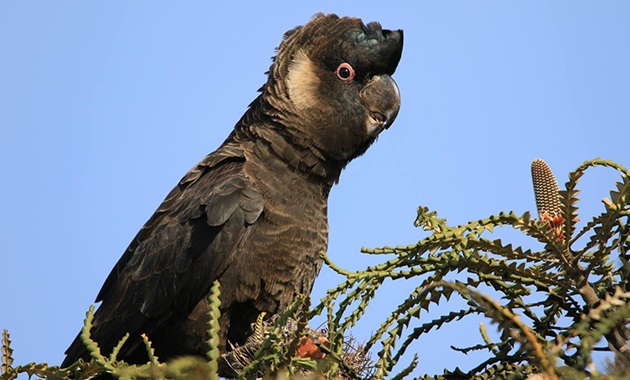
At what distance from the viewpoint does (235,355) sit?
3762 millimetres

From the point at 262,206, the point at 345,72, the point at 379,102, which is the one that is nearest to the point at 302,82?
the point at 345,72

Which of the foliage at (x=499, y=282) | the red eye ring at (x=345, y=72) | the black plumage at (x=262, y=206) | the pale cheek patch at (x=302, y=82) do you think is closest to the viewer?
the foliage at (x=499, y=282)

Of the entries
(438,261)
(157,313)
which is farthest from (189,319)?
(438,261)

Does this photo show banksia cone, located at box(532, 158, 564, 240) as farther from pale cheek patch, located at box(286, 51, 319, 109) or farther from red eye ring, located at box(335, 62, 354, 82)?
red eye ring, located at box(335, 62, 354, 82)

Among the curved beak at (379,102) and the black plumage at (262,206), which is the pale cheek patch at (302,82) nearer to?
the black plumage at (262,206)

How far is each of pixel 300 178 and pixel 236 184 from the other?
547 mm

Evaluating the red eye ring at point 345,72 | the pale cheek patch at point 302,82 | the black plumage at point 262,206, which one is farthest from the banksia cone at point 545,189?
the red eye ring at point 345,72

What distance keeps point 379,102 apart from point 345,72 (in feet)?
1.18

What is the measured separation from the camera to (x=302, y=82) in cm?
591

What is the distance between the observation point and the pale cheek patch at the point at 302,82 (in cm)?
580

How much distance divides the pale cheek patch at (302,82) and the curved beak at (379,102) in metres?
0.40

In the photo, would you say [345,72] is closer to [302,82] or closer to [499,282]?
[302,82]

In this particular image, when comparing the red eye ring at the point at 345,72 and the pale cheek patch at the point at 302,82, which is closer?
the pale cheek patch at the point at 302,82

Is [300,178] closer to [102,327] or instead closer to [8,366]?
[102,327]
